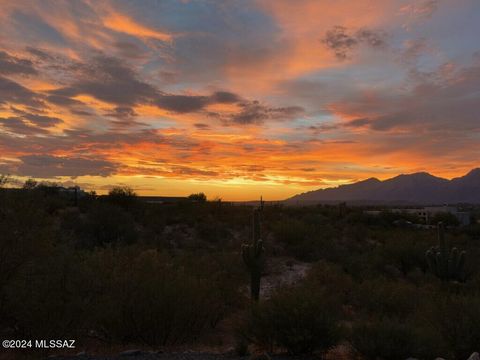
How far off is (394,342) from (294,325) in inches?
71.7

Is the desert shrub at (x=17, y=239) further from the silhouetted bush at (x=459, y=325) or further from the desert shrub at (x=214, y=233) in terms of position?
the desert shrub at (x=214, y=233)

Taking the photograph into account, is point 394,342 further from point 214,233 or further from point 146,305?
point 214,233

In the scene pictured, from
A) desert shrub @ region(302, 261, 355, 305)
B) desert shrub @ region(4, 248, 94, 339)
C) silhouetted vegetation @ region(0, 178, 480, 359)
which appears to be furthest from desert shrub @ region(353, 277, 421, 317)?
desert shrub @ region(4, 248, 94, 339)

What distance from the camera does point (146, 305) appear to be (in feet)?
32.8

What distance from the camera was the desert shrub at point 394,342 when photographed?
8.45 meters

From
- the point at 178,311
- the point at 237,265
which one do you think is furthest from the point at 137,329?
the point at 237,265

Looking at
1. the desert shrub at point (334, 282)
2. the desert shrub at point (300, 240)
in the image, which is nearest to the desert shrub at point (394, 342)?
the desert shrub at point (334, 282)

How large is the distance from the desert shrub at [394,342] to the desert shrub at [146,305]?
3808mm

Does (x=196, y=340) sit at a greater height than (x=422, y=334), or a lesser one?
lesser

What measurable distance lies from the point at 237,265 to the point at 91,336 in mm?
8878

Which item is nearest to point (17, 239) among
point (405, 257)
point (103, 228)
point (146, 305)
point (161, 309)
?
point (146, 305)

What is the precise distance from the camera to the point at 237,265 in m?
18.3

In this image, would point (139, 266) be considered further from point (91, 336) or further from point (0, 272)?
point (0, 272)

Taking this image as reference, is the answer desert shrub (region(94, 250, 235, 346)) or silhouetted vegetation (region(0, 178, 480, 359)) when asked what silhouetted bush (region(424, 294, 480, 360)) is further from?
desert shrub (region(94, 250, 235, 346))
